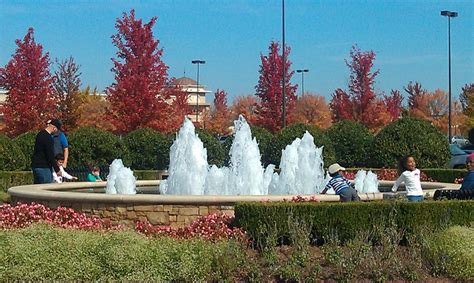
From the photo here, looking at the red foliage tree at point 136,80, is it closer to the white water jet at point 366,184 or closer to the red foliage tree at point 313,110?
the white water jet at point 366,184

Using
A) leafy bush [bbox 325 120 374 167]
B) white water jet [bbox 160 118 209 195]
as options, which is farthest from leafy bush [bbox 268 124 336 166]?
white water jet [bbox 160 118 209 195]

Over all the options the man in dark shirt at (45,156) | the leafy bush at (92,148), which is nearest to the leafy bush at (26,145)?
the leafy bush at (92,148)

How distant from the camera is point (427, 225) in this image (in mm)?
9727

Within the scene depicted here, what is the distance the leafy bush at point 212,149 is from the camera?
1028 inches

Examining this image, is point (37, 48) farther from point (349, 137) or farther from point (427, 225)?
point (427, 225)

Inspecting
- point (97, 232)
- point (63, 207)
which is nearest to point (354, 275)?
point (97, 232)

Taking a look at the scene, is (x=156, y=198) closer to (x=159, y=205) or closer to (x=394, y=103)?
(x=159, y=205)

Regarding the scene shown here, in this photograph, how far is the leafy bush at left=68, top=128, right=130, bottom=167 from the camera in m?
24.6

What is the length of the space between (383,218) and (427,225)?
564 millimetres

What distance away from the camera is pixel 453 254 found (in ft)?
28.8

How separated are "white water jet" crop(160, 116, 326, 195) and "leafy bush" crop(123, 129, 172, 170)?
798 centimetres

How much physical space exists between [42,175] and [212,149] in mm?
12160

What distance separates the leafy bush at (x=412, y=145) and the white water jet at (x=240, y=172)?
7.16 m

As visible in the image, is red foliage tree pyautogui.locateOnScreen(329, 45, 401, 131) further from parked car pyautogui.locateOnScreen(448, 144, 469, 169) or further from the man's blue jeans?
the man's blue jeans
